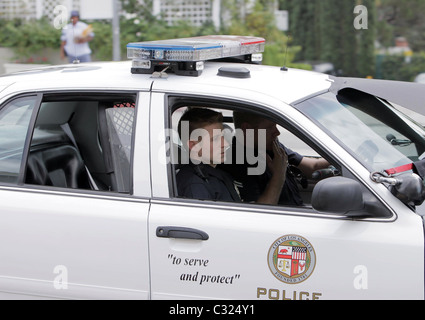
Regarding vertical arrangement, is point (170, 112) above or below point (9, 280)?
above

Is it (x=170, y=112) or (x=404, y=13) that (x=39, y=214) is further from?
(x=404, y=13)

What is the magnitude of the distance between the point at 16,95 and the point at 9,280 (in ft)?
3.14

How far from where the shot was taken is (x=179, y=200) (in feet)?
10.5

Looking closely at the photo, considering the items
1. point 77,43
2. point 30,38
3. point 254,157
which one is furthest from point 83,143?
point 30,38

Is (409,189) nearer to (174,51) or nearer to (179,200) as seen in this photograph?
(179,200)

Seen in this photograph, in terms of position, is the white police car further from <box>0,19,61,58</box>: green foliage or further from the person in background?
<box>0,19,61,58</box>: green foliage

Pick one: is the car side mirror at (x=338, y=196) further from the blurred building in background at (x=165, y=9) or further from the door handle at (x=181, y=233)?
the blurred building in background at (x=165, y=9)

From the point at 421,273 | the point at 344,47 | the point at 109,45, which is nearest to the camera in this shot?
the point at 421,273

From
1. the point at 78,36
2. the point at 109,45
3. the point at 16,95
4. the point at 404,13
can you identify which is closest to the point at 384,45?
the point at 404,13

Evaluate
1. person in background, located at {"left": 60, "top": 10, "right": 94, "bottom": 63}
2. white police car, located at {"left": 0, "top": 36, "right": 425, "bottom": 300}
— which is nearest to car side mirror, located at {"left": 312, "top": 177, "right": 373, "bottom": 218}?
white police car, located at {"left": 0, "top": 36, "right": 425, "bottom": 300}

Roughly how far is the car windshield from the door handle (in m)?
0.74

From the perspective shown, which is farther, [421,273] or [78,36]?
[78,36]

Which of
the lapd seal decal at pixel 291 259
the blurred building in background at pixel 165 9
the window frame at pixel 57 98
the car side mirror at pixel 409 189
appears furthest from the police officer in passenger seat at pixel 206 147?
the blurred building in background at pixel 165 9

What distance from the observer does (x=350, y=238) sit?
114 inches
